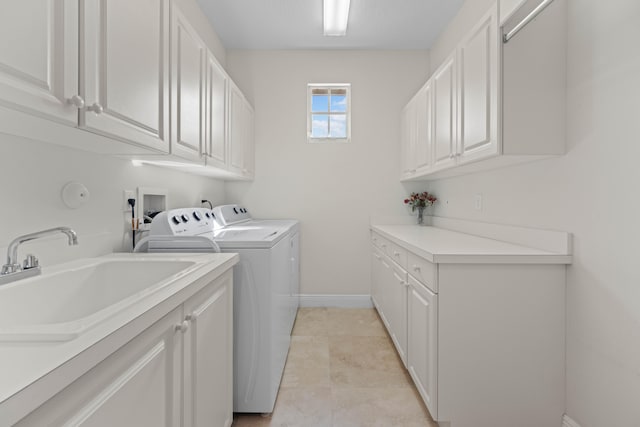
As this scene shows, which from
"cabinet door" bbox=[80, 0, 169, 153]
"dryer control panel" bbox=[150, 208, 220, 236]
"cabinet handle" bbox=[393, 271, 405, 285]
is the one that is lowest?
"cabinet handle" bbox=[393, 271, 405, 285]

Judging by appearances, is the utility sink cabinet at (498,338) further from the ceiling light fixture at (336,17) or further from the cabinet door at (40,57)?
the ceiling light fixture at (336,17)

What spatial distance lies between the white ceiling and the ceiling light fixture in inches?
3.3

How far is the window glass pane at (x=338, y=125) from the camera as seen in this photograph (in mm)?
3588

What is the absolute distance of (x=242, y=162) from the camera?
296cm

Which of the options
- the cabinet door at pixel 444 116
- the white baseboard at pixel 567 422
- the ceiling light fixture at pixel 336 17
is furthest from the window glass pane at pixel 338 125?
the white baseboard at pixel 567 422

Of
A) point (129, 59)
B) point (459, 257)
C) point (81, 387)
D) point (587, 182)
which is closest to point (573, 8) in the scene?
point (587, 182)

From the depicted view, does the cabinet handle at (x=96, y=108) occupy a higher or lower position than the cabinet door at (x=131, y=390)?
higher

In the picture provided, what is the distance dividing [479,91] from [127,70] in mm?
1692

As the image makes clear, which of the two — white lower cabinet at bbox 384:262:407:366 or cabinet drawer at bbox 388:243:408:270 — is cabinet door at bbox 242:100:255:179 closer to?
cabinet drawer at bbox 388:243:408:270

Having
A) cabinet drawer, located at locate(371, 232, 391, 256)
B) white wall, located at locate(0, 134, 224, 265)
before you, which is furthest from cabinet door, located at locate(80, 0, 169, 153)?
cabinet drawer, located at locate(371, 232, 391, 256)

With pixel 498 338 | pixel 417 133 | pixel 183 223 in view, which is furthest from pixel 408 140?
pixel 183 223

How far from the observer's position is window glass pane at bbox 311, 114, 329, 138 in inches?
141

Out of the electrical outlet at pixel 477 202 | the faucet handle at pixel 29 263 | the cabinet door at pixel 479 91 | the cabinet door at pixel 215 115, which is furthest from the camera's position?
the electrical outlet at pixel 477 202

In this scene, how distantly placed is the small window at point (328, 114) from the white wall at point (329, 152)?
0.11 m
